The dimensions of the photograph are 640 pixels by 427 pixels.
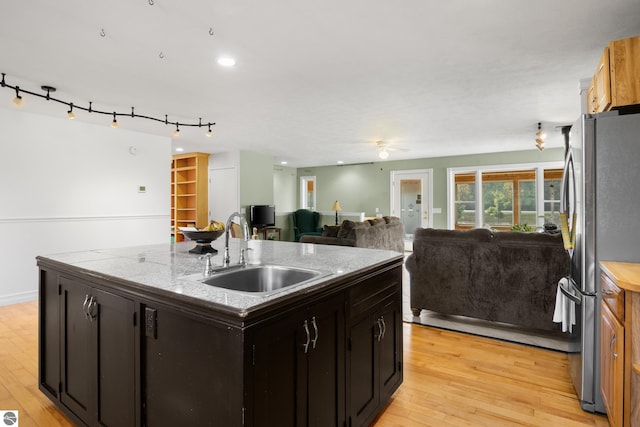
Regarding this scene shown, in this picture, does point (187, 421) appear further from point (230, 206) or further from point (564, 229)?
point (230, 206)

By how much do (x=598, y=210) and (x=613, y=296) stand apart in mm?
527

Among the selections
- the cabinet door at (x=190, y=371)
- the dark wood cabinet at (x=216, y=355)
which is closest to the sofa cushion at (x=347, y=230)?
the dark wood cabinet at (x=216, y=355)

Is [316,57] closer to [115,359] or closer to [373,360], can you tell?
[373,360]

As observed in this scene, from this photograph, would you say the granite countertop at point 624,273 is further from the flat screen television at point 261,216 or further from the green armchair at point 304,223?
the green armchair at point 304,223

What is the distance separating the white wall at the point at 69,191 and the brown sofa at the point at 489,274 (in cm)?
442

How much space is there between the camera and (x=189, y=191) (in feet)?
28.5

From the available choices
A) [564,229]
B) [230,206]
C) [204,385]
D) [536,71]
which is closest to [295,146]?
[230,206]

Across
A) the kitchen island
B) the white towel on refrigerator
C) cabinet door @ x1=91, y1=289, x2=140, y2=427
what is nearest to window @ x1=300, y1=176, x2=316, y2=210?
the kitchen island

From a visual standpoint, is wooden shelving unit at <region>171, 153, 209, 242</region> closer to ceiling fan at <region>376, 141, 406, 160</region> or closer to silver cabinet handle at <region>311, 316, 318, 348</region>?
ceiling fan at <region>376, 141, 406, 160</region>

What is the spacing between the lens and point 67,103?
12.7 ft

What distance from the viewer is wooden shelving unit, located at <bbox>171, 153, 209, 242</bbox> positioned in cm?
816

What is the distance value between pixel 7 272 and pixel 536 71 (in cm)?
634

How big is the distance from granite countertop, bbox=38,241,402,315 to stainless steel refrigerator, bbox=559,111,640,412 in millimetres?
1099

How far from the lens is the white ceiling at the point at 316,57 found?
2.18 meters
